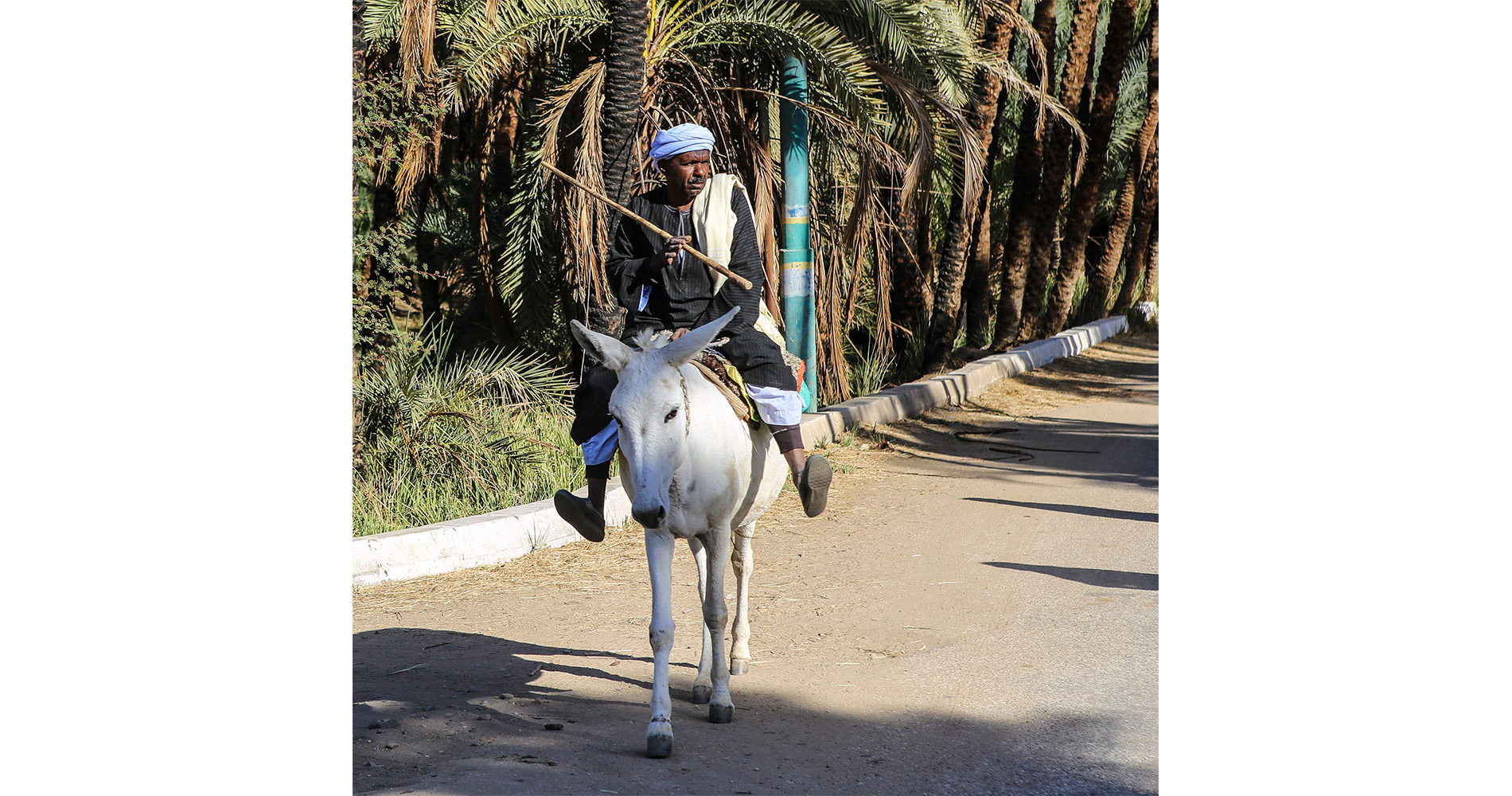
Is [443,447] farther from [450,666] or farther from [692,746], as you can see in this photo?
[692,746]

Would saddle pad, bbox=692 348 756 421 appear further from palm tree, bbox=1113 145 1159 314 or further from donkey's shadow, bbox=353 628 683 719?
palm tree, bbox=1113 145 1159 314

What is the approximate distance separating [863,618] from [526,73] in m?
6.97

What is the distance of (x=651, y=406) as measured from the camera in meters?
4.22

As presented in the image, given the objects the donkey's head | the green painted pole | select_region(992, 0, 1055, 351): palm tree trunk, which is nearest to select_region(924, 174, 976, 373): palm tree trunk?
select_region(992, 0, 1055, 351): palm tree trunk

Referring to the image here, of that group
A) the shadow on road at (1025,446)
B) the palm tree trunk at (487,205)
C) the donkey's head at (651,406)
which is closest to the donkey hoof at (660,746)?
the donkey's head at (651,406)

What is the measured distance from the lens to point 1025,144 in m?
17.1

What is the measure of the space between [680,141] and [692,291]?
601 mm

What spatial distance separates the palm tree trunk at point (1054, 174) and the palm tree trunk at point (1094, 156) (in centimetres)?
28

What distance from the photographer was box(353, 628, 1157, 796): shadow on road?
172 inches

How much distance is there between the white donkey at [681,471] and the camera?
13.8 ft

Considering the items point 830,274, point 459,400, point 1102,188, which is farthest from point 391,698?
point 1102,188

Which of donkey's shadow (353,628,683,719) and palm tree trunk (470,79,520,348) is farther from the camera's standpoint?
palm tree trunk (470,79,520,348)

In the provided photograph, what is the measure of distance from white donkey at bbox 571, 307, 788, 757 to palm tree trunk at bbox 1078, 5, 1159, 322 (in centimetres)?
1690

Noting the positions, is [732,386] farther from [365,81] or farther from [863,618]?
[365,81]
